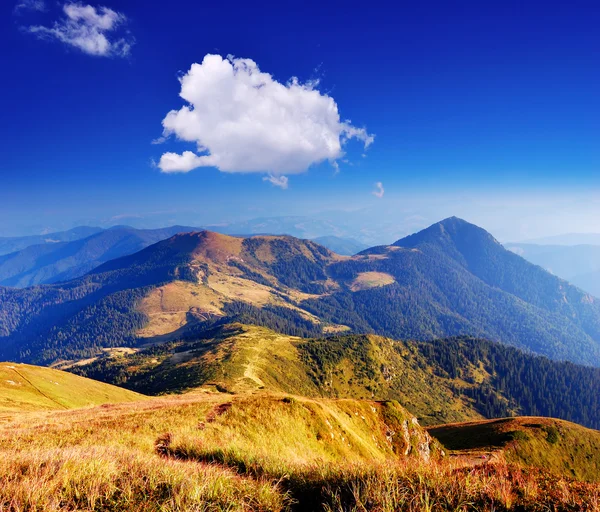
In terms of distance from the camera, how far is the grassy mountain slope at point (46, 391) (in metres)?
49.5

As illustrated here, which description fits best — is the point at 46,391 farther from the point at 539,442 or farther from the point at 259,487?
the point at 539,442

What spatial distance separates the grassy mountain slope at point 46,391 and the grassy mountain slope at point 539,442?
80.7 m

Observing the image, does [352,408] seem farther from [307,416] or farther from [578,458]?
[578,458]

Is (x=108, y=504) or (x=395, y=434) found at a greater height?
(x=108, y=504)

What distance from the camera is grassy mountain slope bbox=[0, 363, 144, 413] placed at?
49500 millimetres

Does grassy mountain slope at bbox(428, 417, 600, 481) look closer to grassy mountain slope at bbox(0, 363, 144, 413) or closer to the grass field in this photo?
the grass field

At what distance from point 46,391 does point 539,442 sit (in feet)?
353

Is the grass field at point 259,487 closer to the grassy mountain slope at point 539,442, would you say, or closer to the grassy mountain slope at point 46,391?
the grassy mountain slope at point 46,391

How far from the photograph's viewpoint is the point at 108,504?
5273 mm

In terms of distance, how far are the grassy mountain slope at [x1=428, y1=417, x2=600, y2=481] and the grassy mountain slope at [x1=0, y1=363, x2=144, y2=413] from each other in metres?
80.7

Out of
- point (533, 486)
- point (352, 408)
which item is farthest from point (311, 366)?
point (533, 486)

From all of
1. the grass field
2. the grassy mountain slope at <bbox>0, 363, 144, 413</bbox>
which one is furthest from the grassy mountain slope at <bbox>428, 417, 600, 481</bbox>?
the grassy mountain slope at <bbox>0, 363, 144, 413</bbox>

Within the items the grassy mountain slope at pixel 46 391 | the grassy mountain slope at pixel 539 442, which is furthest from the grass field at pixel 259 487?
the grassy mountain slope at pixel 539 442

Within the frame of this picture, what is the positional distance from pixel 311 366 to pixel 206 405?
174 meters
